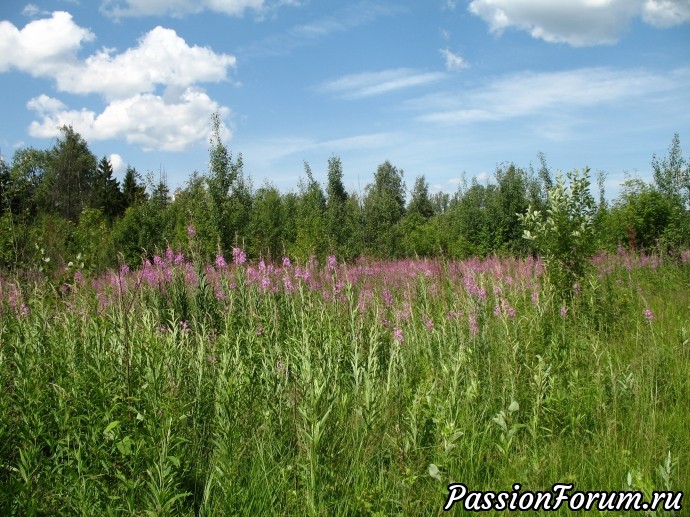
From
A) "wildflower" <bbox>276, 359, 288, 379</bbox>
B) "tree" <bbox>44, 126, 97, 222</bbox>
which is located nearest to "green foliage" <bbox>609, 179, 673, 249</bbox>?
"wildflower" <bbox>276, 359, 288, 379</bbox>

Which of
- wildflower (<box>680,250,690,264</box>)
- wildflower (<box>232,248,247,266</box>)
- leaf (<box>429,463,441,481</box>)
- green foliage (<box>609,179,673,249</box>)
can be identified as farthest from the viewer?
green foliage (<box>609,179,673,249</box>)

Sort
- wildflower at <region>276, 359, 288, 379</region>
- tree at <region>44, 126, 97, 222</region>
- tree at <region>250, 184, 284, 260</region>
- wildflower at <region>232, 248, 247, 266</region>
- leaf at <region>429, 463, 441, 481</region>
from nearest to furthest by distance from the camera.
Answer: leaf at <region>429, 463, 441, 481</region>, wildflower at <region>276, 359, 288, 379</region>, wildflower at <region>232, 248, 247, 266</region>, tree at <region>250, 184, 284, 260</region>, tree at <region>44, 126, 97, 222</region>

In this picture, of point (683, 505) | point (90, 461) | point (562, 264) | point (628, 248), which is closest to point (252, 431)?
point (90, 461)

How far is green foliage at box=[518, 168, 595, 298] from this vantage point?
23.9ft

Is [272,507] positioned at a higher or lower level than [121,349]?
lower

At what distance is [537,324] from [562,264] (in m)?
2.36

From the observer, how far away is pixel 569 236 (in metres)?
7.32

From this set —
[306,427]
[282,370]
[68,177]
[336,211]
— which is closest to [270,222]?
[336,211]

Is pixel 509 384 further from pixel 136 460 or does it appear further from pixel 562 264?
pixel 562 264

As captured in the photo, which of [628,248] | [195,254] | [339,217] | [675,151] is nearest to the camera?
[195,254]

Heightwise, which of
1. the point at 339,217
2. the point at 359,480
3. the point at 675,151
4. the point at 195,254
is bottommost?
the point at 359,480

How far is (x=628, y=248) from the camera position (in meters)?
16.0

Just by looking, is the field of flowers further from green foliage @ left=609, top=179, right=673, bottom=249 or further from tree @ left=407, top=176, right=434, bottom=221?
tree @ left=407, top=176, right=434, bottom=221

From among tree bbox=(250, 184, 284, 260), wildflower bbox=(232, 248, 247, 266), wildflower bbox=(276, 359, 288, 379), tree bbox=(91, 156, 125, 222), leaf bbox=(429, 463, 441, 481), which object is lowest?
leaf bbox=(429, 463, 441, 481)
